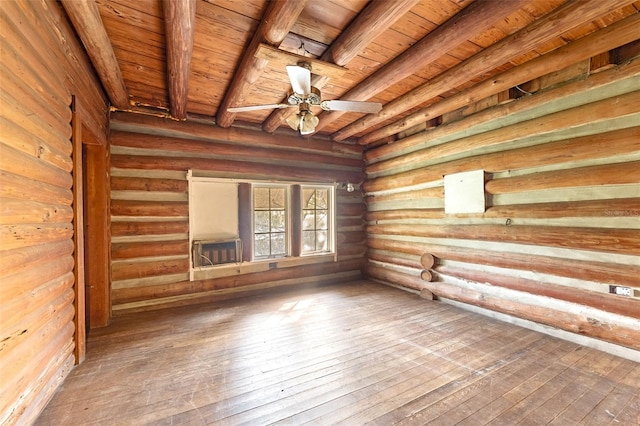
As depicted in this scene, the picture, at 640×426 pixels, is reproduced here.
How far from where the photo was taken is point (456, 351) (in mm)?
2746

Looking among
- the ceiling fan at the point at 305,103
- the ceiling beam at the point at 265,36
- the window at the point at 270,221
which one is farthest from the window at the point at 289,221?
the ceiling fan at the point at 305,103

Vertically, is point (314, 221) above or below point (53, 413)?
above

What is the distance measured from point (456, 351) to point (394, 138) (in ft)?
12.9

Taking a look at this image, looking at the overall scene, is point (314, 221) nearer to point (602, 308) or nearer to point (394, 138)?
point (394, 138)

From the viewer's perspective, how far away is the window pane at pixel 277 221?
16.8ft

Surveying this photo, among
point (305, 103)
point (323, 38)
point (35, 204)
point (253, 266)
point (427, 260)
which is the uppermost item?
point (323, 38)

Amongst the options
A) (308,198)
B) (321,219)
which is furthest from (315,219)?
(308,198)

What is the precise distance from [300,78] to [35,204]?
2228 millimetres

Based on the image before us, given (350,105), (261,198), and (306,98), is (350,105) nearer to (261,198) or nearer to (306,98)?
(306,98)

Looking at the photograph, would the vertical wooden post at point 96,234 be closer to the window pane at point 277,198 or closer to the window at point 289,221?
the window at point 289,221

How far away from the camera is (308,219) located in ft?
18.3

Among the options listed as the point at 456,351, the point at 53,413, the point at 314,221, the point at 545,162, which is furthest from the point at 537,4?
the point at 53,413

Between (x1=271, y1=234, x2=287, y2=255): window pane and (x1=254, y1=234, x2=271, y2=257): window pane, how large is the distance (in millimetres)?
85

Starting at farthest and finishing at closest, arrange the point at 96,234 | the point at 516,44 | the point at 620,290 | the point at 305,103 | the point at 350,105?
the point at 96,234, the point at 350,105, the point at 305,103, the point at 620,290, the point at 516,44
